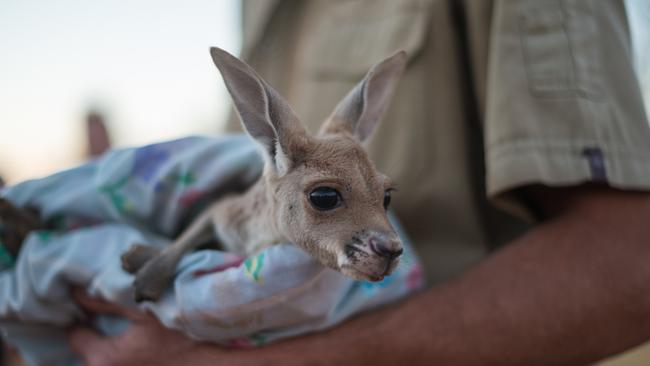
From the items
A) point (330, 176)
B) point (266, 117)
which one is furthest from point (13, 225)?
point (330, 176)

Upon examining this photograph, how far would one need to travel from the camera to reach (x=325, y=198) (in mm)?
1101

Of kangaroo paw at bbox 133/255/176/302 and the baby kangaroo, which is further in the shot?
kangaroo paw at bbox 133/255/176/302

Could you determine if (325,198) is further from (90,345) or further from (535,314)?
(90,345)

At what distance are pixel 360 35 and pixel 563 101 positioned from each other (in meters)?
0.76

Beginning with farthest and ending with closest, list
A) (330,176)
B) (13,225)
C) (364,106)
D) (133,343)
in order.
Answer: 1. (13,225)
2. (133,343)
3. (364,106)
4. (330,176)

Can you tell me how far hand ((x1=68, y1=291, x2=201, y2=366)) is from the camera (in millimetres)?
1514

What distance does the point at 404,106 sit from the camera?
173 cm

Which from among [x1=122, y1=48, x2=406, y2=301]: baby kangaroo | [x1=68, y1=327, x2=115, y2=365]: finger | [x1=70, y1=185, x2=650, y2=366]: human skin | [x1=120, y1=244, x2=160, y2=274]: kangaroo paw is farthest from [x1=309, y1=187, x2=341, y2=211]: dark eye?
[x1=68, y1=327, x2=115, y2=365]: finger

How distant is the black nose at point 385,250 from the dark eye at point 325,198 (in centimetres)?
15

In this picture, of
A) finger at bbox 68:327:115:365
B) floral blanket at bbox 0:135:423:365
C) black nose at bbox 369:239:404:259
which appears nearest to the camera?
black nose at bbox 369:239:404:259

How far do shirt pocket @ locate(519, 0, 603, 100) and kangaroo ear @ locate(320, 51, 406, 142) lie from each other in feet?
1.52

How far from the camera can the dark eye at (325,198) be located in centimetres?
109

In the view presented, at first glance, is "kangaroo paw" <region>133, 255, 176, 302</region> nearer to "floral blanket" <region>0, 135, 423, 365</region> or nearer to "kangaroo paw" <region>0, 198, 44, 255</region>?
"floral blanket" <region>0, 135, 423, 365</region>

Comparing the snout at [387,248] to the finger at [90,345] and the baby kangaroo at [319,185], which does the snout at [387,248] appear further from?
the finger at [90,345]
